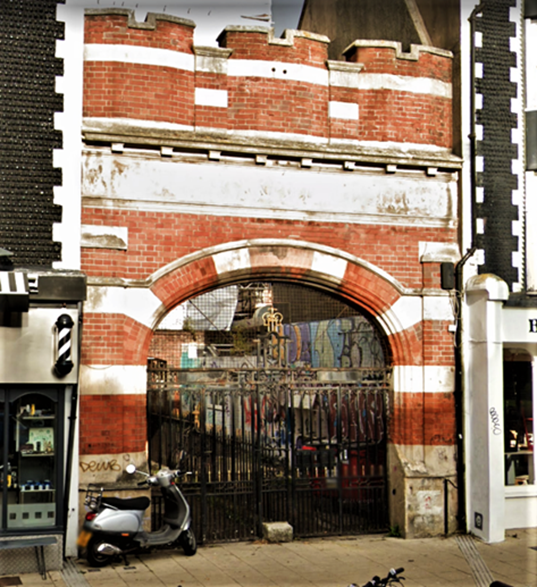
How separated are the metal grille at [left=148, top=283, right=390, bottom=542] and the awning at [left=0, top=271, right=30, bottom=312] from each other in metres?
2.16

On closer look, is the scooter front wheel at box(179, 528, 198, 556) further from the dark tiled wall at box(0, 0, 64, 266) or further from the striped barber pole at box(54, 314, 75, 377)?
the dark tiled wall at box(0, 0, 64, 266)

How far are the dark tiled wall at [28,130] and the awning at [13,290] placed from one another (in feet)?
2.48

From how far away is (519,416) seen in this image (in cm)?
1292

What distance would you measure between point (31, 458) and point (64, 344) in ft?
4.99

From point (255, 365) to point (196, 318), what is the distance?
106 centimetres

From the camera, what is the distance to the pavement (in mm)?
9570

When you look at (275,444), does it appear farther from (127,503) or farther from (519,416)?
(519,416)

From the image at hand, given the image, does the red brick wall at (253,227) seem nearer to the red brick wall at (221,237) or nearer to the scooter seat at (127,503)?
the red brick wall at (221,237)

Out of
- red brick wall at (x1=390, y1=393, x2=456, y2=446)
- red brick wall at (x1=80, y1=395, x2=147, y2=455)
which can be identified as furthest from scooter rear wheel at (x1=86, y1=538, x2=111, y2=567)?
red brick wall at (x1=390, y1=393, x2=456, y2=446)

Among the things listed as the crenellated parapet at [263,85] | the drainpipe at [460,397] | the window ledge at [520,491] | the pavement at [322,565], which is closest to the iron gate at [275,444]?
the pavement at [322,565]

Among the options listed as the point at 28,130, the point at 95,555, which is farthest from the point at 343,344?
the point at 28,130

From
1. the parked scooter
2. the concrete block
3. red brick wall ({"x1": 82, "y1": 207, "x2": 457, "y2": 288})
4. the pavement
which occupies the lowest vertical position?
the pavement

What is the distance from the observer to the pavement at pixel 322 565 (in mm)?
9570

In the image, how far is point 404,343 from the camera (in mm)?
12148
